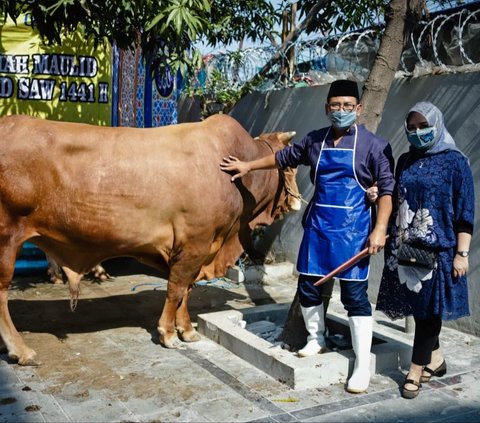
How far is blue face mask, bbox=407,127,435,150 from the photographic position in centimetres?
382

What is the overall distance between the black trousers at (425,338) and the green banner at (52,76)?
504 cm

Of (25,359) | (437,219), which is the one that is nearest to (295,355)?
(437,219)

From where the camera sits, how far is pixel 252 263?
24.8 ft

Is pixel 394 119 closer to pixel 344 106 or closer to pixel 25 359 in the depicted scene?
pixel 344 106

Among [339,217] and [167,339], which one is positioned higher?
[339,217]

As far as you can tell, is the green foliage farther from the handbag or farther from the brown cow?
the handbag

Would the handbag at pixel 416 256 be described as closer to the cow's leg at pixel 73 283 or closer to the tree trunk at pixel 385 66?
the tree trunk at pixel 385 66

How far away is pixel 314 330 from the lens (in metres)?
4.36

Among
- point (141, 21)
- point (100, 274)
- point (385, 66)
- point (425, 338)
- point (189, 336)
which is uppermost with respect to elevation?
point (141, 21)

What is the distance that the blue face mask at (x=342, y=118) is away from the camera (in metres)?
4.00

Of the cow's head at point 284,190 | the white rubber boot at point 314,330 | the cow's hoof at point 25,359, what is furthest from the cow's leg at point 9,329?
the cow's head at point 284,190

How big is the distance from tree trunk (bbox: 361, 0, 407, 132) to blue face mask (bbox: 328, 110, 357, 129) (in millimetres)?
908

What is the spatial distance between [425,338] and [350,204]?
38.6 inches

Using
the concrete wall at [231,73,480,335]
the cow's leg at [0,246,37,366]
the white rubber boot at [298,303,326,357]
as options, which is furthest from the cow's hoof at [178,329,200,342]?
the concrete wall at [231,73,480,335]
